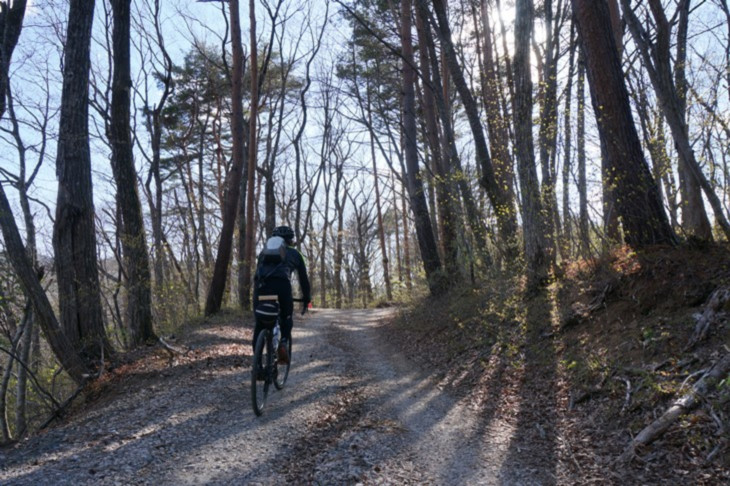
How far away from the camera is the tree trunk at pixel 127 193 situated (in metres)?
8.47

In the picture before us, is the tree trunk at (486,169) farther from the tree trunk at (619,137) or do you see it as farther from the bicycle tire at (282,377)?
the bicycle tire at (282,377)

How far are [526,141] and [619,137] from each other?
1435mm

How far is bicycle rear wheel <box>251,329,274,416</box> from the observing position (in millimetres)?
4742

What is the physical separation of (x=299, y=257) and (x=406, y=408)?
6.89ft

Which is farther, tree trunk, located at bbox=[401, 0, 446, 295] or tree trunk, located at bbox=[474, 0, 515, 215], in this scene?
tree trunk, located at bbox=[401, 0, 446, 295]

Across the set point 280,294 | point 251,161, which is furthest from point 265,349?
point 251,161

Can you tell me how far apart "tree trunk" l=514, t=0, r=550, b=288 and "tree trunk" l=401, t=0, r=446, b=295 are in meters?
5.04

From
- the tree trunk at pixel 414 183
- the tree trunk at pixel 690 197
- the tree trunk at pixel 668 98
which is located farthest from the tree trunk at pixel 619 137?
the tree trunk at pixel 414 183

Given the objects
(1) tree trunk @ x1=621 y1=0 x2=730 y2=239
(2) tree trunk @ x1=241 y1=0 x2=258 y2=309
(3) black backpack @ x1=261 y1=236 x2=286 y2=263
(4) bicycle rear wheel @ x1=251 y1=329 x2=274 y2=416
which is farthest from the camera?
(2) tree trunk @ x1=241 y1=0 x2=258 y2=309

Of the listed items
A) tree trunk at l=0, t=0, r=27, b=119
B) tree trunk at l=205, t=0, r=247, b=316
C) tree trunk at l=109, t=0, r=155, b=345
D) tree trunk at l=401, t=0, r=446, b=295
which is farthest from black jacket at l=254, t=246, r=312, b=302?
tree trunk at l=205, t=0, r=247, b=316

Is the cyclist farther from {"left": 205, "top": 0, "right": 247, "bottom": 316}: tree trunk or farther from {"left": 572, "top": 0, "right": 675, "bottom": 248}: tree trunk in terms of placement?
{"left": 205, "top": 0, "right": 247, "bottom": 316}: tree trunk

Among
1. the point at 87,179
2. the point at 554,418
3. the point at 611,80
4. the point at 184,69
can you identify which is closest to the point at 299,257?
the point at 554,418

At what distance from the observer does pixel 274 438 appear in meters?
4.18

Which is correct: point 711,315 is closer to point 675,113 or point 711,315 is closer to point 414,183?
point 675,113
